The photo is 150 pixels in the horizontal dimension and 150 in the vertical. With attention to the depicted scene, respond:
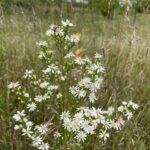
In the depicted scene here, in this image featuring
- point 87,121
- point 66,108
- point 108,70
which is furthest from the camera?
point 108,70

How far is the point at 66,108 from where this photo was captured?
2.57 m

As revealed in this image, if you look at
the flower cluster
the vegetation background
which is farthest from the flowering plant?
the vegetation background

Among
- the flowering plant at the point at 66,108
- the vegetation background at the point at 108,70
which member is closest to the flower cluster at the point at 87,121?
the flowering plant at the point at 66,108

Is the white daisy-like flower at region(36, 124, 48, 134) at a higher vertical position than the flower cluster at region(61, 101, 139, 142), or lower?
lower

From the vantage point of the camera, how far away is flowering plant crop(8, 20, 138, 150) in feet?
6.89

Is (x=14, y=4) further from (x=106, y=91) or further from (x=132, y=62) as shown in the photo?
(x=106, y=91)

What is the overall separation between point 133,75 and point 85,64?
49.8 inches

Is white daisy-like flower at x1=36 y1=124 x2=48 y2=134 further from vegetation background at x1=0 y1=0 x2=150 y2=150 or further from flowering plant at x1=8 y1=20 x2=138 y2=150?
vegetation background at x1=0 y1=0 x2=150 y2=150

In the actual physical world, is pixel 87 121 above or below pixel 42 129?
above

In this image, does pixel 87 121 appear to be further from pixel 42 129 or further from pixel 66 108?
pixel 66 108

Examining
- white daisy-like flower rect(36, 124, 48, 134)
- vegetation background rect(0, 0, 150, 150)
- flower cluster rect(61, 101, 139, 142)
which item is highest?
flower cluster rect(61, 101, 139, 142)

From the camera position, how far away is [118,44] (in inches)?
172

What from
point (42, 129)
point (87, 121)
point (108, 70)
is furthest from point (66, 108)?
point (108, 70)

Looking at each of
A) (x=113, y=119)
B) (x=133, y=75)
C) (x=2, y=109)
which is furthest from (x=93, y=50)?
(x=113, y=119)
